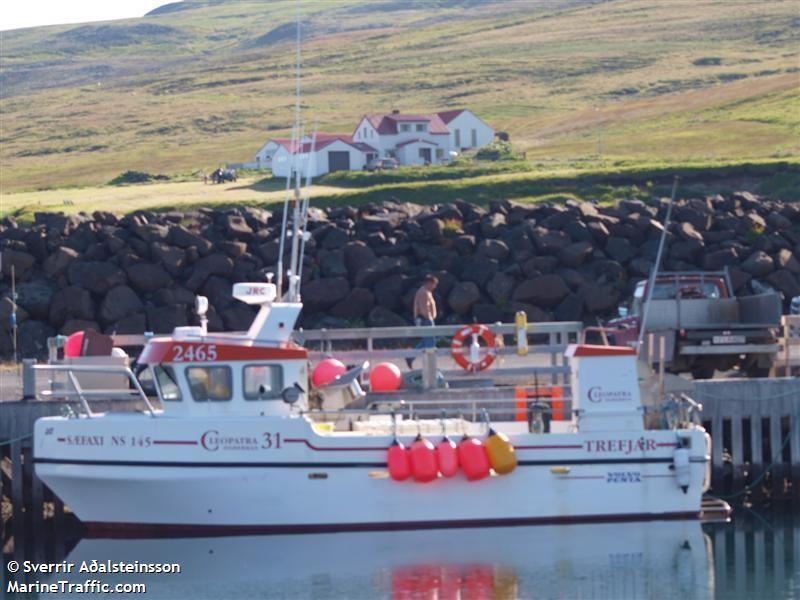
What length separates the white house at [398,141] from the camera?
82.0m

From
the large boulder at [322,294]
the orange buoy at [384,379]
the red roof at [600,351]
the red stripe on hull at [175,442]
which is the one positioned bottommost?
the large boulder at [322,294]

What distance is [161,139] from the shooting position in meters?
118

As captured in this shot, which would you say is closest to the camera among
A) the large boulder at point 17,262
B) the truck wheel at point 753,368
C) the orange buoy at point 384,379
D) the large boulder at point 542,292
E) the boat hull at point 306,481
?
the boat hull at point 306,481

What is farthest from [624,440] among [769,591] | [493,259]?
[493,259]

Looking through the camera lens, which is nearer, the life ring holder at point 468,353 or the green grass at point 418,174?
the life ring holder at point 468,353

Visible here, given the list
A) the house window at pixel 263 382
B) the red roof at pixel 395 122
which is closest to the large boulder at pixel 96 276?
the house window at pixel 263 382

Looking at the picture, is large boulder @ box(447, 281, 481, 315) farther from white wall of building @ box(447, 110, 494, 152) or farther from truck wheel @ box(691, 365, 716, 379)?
white wall of building @ box(447, 110, 494, 152)

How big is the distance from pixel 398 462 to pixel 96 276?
673 inches

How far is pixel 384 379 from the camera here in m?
23.8

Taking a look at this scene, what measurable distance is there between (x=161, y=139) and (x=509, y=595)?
10094 cm

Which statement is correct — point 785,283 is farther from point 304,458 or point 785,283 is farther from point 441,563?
point 304,458

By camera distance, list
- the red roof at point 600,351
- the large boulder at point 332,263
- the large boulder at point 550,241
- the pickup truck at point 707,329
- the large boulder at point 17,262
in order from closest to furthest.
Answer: the red roof at point 600,351 < the pickup truck at point 707,329 < the large boulder at point 332,263 < the large boulder at point 17,262 < the large boulder at point 550,241

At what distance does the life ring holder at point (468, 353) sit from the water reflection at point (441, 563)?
3035 mm

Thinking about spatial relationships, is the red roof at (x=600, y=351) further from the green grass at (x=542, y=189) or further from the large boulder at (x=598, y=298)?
the green grass at (x=542, y=189)
